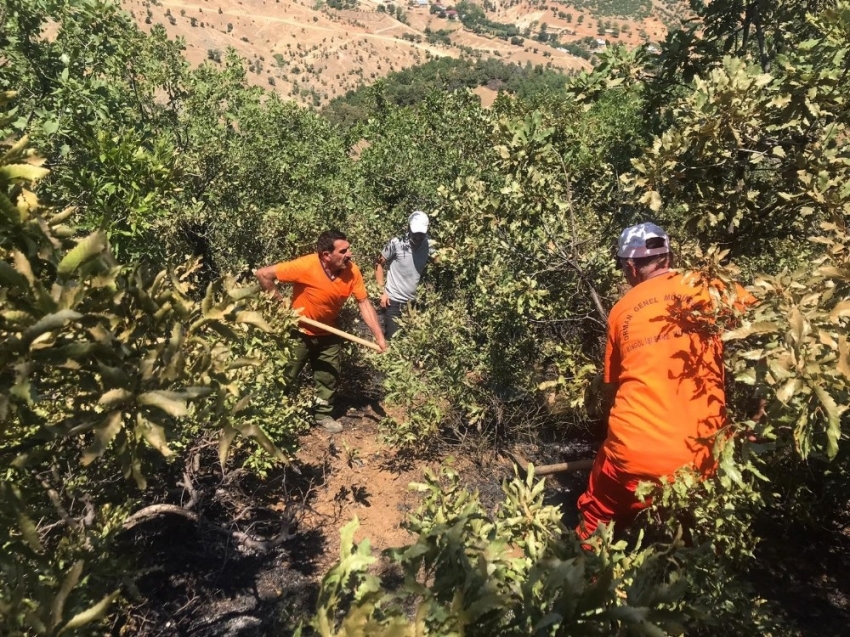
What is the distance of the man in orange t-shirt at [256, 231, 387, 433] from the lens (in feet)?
14.0

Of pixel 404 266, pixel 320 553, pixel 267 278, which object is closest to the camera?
pixel 320 553

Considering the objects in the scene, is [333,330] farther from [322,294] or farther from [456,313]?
[456,313]

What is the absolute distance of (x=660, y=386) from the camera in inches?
96.5

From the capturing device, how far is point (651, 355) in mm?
2482

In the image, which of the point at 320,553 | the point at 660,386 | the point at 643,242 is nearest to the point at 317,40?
the point at 320,553

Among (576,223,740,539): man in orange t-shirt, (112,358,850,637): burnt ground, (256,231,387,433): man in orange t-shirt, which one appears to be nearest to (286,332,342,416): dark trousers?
(256,231,387,433): man in orange t-shirt

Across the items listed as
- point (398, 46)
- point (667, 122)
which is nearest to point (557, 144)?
point (667, 122)

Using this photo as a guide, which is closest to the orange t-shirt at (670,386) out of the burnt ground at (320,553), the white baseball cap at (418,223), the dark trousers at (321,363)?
the burnt ground at (320,553)

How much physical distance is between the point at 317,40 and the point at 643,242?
96.2m

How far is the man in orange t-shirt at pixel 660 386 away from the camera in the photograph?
2398 millimetres

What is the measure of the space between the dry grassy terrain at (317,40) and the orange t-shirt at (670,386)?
201 ft

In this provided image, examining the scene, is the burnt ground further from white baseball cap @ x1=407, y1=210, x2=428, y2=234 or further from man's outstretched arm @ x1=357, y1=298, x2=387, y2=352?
white baseball cap @ x1=407, y1=210, x2=428, y2=234

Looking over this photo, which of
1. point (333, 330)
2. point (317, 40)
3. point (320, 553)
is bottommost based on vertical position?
point (317, 40)

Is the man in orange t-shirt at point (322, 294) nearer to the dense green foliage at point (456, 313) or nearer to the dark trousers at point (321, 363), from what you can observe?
the dark trousers at point (321, 363)
